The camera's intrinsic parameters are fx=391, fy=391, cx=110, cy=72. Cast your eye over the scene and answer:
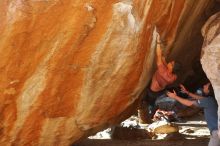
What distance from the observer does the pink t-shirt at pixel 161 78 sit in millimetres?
6650

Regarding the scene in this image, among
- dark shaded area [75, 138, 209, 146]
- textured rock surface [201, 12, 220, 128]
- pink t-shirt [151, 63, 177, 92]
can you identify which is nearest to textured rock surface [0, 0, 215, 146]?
pink t-shirt [151, 63, 177, 92]

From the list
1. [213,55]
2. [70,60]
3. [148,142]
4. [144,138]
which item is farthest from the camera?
[144,138]

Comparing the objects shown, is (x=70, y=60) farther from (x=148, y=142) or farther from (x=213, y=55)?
(x=148, y=142)

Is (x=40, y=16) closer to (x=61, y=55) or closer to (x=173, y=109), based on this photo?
(x=61, y=55)

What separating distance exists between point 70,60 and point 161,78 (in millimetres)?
1730

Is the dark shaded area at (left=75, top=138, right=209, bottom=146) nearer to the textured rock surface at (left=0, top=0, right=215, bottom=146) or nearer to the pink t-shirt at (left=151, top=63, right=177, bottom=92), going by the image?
the textured rock surface at (left=0, top=0, right=215, bottom=146)

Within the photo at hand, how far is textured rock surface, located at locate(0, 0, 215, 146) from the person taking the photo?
553 centimetres

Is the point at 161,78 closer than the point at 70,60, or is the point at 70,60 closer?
the point at 70,60

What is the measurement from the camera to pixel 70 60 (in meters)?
5.96

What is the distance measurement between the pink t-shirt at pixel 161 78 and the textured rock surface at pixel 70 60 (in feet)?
0.77

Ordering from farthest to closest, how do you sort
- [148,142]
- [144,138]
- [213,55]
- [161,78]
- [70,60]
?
[144,138] < [148,142] < [161,78] < [213,55] < [70,60]

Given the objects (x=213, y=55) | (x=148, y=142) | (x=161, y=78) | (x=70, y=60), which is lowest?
(x=148, y=142)

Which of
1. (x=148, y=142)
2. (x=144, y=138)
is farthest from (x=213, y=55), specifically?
(x=144, y=138)

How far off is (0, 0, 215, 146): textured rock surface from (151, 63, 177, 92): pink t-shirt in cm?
23
